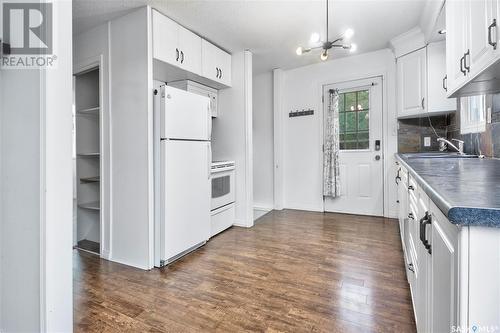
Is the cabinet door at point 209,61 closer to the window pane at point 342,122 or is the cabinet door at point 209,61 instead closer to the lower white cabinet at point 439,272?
the window pane at point 342,122

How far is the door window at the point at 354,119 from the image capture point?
412 centimetres

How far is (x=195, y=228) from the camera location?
9.12 feet

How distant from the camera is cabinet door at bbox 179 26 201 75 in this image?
284 centimetres

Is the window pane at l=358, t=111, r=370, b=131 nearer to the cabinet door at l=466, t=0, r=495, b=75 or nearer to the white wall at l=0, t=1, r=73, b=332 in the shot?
the cabinet door at l=466, t=0, r=495, b=75

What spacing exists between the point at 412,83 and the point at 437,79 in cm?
28

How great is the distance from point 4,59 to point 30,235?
36.0 inches

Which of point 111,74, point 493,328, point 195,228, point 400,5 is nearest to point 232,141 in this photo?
point 195,228

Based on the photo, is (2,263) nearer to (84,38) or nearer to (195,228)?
(195,228)

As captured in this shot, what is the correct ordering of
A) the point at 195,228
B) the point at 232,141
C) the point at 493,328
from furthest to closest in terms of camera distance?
the point at 232,141
the point at 195,228
the point at 493,328

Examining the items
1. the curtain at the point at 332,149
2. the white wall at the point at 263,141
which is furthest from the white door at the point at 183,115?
the curtain at the point at 332,149

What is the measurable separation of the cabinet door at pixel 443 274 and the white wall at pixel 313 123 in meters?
3.36

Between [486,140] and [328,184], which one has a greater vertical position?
[486,140]

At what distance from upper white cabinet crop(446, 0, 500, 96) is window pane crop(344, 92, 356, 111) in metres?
2.35

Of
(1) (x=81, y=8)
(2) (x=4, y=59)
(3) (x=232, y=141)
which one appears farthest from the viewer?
(3) (x=232, y=141)
